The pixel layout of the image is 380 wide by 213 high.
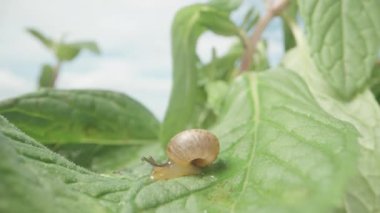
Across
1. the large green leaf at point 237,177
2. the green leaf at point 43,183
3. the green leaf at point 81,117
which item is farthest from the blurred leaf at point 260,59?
the green leaf at point 43,183

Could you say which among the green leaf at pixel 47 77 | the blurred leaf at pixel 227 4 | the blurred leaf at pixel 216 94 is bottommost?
the green leaf at pixel 47 77

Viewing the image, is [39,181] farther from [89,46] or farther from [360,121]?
[89,46]

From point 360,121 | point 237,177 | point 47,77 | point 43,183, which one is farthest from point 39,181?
point 47,77

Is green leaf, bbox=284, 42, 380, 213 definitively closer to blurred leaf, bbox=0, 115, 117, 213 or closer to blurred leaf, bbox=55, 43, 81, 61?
blurred leaf, bbox=0, 115, 117, 213

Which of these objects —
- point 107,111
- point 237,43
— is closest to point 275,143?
point 107,111

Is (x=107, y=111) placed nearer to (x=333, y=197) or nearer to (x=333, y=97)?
(x=333, y=97)

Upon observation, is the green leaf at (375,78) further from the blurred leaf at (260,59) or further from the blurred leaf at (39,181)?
the blurred leaf at (39,181)
